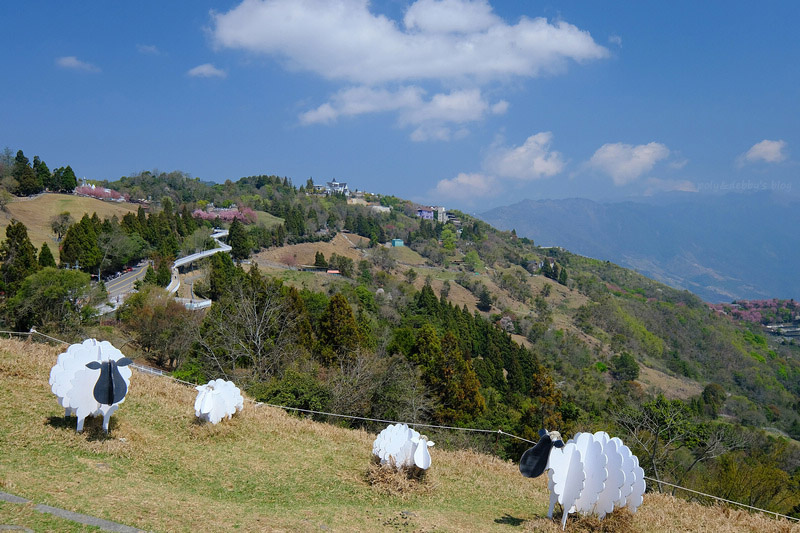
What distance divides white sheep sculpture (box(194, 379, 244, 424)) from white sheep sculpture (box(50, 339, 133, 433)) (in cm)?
214

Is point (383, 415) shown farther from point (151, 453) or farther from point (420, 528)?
point (420, 528)

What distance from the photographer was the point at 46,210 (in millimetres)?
65000

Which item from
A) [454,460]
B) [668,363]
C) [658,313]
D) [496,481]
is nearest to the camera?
[496,481]

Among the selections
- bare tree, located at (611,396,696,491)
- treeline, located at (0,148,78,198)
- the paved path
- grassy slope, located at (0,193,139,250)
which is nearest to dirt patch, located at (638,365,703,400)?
bare tree, located at (611,396,696,491)

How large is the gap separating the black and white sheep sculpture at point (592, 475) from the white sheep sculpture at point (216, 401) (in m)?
7.50

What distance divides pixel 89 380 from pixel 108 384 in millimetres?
469

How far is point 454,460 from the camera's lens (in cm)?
1241

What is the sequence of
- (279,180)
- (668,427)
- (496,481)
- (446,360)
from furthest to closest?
(279,180)
(446,360)
(668,427)
(496,481)

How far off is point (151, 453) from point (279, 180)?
463ft

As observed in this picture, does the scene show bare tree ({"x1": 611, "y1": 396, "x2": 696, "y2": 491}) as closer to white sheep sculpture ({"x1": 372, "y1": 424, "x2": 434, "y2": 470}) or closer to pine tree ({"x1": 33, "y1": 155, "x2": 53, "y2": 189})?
white sheep sculpture ({"x1": 372, "y1": 424, "x2": 434, "y2": 470})

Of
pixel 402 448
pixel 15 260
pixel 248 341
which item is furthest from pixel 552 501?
pixel 15 260

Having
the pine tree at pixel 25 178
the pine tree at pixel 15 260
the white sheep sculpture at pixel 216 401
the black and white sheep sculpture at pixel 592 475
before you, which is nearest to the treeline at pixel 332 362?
the white sheep sculpture at pixel 216 401

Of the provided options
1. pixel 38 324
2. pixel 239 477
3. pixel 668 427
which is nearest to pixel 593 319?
pixel 668 427

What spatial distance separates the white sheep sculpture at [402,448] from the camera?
9.74 metres
